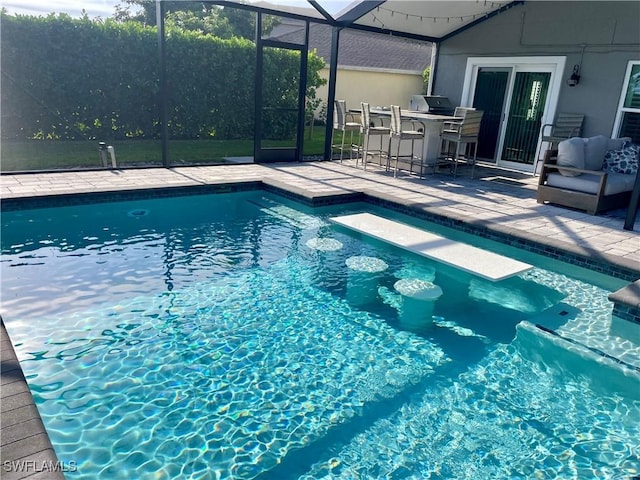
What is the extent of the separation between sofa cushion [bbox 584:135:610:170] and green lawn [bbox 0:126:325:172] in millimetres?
6053

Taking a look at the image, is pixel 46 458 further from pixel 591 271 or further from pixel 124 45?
pixel 124 45

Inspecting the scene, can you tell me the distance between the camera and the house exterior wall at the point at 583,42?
8.16 m

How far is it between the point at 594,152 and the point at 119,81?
30.2ft

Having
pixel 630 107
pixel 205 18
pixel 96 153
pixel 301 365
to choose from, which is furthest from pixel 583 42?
pixel 205 18

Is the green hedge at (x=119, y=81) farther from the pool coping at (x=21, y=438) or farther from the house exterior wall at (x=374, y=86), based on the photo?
the pool coping at (x=21, y=438)

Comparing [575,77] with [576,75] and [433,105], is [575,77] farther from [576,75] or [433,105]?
[433,105]

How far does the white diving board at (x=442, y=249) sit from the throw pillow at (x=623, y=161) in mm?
3626

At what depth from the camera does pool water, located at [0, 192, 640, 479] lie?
8.22 feet

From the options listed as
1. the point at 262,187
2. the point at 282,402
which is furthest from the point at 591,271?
the point at 262,187

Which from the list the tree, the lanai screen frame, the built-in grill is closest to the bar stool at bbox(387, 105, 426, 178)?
the built-in grill

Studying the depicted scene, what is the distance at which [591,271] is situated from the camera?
4.89 meters

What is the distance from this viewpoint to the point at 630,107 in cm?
814

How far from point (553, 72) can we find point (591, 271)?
230 inches

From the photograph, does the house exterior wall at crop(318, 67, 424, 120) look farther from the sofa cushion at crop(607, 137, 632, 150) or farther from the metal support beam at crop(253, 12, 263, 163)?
the sofa cushion at crop(607, 137, 632, 150)
